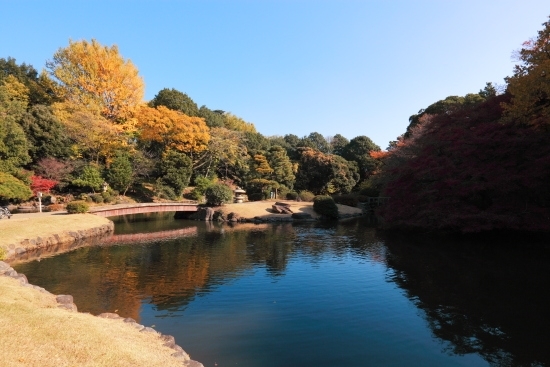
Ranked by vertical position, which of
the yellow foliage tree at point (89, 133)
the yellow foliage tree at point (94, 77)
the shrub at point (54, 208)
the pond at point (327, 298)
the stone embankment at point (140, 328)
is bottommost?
the pond at point (327, 298)

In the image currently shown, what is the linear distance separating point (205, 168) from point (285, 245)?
23.4m

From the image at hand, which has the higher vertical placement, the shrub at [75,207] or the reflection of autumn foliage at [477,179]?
the reflection of autumn foliage at [477,179]

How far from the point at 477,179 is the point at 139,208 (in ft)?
74.2

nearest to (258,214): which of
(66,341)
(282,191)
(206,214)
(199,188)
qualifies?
(206,214)

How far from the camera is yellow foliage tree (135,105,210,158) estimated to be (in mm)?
35750

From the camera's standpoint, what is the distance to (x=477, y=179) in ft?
57.1

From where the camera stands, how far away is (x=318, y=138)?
72188mm

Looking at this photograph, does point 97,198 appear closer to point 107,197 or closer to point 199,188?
point 107,197

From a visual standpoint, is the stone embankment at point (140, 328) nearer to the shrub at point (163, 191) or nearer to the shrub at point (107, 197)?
the shrub at point (107, 197)

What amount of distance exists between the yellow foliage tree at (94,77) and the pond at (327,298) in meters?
21.8

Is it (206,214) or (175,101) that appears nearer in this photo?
(206,214)

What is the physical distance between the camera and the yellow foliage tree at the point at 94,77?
112ft

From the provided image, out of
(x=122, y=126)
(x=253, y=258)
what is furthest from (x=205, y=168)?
(x=253, y=258)

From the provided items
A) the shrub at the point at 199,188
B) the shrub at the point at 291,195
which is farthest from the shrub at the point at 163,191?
the shrub at the point at 291,195
